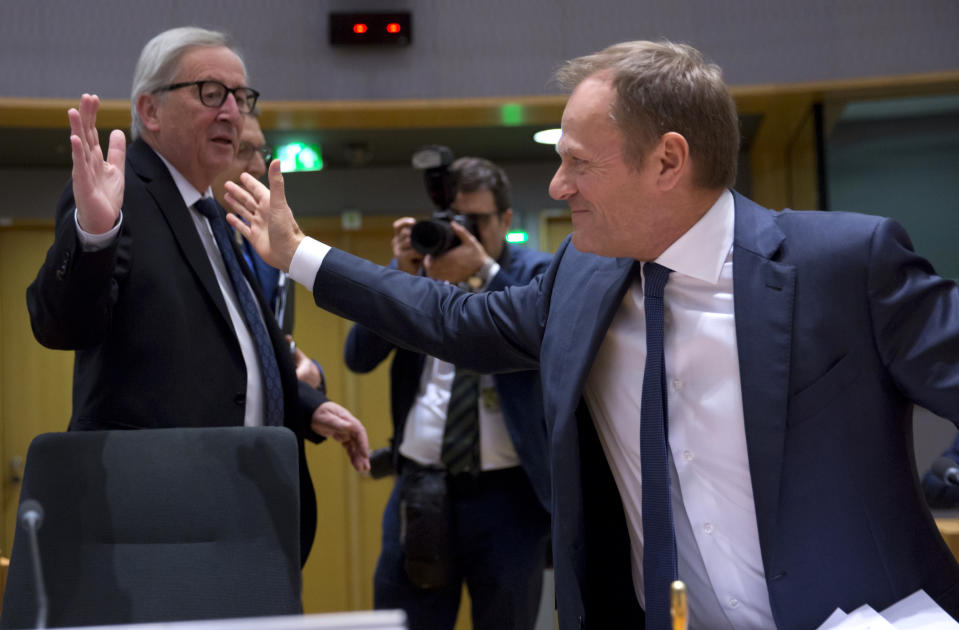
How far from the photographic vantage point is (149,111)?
6.31 ft

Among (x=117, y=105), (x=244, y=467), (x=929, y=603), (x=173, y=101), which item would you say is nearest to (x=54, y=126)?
(x=117, y=105)

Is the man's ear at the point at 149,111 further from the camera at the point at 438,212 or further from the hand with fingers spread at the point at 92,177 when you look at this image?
the camera at the point at 438,212

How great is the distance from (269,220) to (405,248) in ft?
2.89

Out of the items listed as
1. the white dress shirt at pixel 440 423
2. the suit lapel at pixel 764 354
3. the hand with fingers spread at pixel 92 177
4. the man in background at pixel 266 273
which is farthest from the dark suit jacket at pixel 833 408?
the man in background at pixel 266 273

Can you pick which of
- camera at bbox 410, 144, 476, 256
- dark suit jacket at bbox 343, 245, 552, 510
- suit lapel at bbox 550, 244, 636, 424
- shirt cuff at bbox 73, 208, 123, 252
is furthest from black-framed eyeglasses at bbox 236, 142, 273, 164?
suit lapel at bbox 550, 244, 636, 424

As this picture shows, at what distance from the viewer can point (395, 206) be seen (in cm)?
488

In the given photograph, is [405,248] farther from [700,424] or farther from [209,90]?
[700,424]

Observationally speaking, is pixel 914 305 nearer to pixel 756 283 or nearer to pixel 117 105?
pixel 756 283

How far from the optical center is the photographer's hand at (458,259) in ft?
7.86

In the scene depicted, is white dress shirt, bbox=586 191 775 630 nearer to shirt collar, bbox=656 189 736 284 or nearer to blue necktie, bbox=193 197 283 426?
shirt collar, bbox=656 189 736 284

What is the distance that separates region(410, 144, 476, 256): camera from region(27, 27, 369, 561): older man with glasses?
507 mm

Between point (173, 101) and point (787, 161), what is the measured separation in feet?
11.2

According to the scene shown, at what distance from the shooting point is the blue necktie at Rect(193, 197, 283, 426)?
183 cm

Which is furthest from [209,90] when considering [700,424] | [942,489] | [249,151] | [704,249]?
[942,489]
